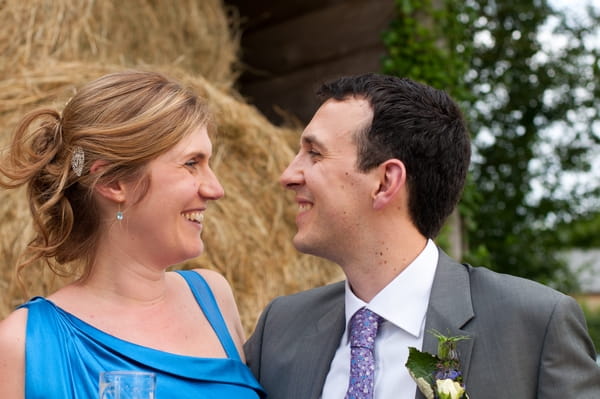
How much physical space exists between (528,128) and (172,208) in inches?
218

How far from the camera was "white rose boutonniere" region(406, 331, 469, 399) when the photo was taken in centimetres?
234

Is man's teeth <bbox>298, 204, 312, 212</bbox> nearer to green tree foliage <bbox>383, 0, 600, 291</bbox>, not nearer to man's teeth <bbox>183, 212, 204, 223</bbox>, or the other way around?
man's teeth <bbox>183, 212, 204, 223</bbox>

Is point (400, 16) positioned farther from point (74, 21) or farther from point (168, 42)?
point (74, 21)

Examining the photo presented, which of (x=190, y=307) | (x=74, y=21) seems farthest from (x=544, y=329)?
(x=74, y=21)

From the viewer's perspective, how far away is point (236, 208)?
4387 mm

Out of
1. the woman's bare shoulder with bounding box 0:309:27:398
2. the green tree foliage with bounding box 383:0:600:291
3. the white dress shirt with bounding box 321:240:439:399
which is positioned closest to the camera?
the woman's bare shoulder with bounding box 0:309:27:398

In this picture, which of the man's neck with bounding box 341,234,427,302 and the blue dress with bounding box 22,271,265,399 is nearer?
the blue dress with bounding box 22,271,265,399

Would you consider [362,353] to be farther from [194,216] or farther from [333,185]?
[194,216]

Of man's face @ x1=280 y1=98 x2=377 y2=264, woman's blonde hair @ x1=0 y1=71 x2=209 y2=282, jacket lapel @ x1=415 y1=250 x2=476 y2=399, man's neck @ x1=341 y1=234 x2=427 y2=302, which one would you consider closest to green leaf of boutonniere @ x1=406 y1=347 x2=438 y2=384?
jacket lapel @ x1=415 y1=250 x2=476 y2=399

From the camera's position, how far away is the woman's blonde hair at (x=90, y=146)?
281cm

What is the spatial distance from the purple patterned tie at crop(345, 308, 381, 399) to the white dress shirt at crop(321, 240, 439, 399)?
0.03 metres

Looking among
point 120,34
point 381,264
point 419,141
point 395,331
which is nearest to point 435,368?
point 395,331

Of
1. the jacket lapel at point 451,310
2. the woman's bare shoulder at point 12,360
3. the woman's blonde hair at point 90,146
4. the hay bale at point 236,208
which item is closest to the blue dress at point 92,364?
the woman's bare shoulder at point 12,360

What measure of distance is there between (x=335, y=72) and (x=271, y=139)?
171 cm
